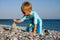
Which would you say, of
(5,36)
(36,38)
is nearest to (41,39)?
(36,38)

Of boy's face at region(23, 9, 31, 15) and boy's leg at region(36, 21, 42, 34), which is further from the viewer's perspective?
boy's leg at region(36, 21, 42, 34)

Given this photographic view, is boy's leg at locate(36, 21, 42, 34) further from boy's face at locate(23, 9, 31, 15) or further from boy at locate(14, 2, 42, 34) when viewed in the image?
boy's face at locate(23, 9, 31, 15)

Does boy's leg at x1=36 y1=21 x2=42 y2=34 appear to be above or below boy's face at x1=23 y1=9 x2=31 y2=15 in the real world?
below

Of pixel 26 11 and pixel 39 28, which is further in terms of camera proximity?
pixel 39 28

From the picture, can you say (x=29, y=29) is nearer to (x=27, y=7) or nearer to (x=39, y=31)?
(x=39, y=31)

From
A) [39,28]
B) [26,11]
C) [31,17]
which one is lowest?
[39,28]

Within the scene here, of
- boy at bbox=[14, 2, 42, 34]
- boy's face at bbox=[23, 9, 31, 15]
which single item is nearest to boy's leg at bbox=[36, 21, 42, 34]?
boy at bbox=[14, 2, 42, 34]

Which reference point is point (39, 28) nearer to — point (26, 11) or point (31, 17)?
point (31, 17)

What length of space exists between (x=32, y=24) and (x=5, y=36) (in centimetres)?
125

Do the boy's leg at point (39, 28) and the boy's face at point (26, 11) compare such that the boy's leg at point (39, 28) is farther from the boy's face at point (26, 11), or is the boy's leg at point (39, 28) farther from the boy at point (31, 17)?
the boy's face at point (26, 11)

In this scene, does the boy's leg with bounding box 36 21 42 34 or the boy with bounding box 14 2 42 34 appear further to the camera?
the boy's leg with bounding box 36 21 42 34

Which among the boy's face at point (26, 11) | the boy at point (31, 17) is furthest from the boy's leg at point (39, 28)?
the boy's face at point (26, 11)

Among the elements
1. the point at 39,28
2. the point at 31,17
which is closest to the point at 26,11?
the point at 31,17

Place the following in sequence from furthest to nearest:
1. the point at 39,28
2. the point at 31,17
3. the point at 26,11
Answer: the point at 39,28
the point at 31,17
the point at 26,11
